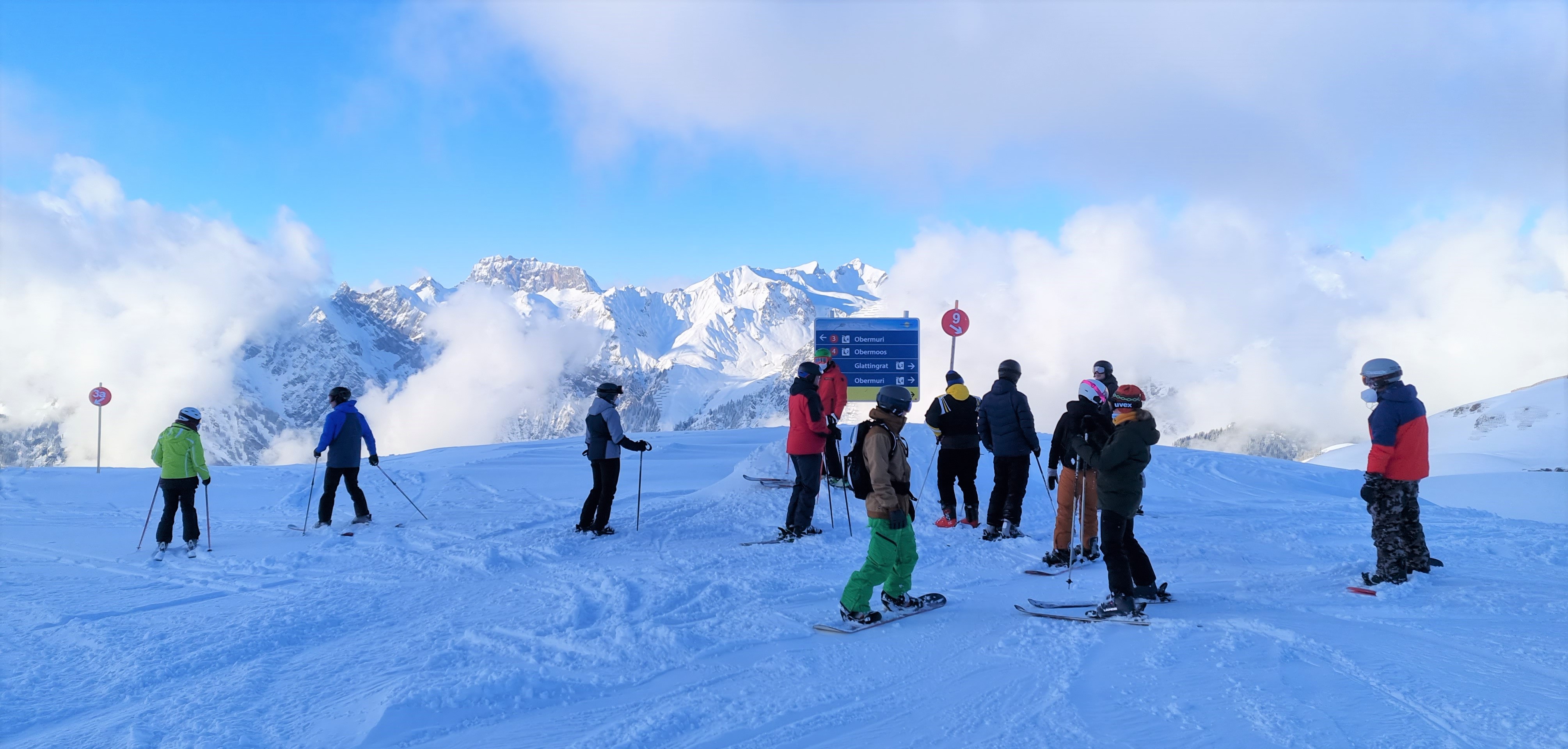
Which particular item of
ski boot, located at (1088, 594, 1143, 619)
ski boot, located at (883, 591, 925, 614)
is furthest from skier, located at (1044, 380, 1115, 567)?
ski boot, located at (883, 591, 925, 614)

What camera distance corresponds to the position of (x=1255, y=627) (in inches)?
194

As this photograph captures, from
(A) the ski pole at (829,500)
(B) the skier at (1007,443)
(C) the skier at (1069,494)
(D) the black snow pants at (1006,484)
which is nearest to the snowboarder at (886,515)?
(C) the skier at (1069,494)

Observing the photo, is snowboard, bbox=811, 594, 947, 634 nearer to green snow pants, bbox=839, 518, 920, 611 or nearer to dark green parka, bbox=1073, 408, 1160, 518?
green snow pants, bbox=839, 518, 920, 611

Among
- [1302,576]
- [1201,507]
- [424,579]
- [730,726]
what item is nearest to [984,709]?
[730,726]

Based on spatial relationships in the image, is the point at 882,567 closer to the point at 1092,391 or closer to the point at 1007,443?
the point at 1092,391

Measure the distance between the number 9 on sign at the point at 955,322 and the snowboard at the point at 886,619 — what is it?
302 inches

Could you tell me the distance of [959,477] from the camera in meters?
9.19

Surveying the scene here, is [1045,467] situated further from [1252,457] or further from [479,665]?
[479,665]

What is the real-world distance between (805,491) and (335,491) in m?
6.01

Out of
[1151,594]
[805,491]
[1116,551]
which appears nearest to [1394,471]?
[1151,594]

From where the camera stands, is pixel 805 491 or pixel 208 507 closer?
pixel 805 491

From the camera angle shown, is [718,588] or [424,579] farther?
[424,579]

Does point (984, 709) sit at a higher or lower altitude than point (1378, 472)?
lower

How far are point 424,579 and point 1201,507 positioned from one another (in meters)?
10.4
